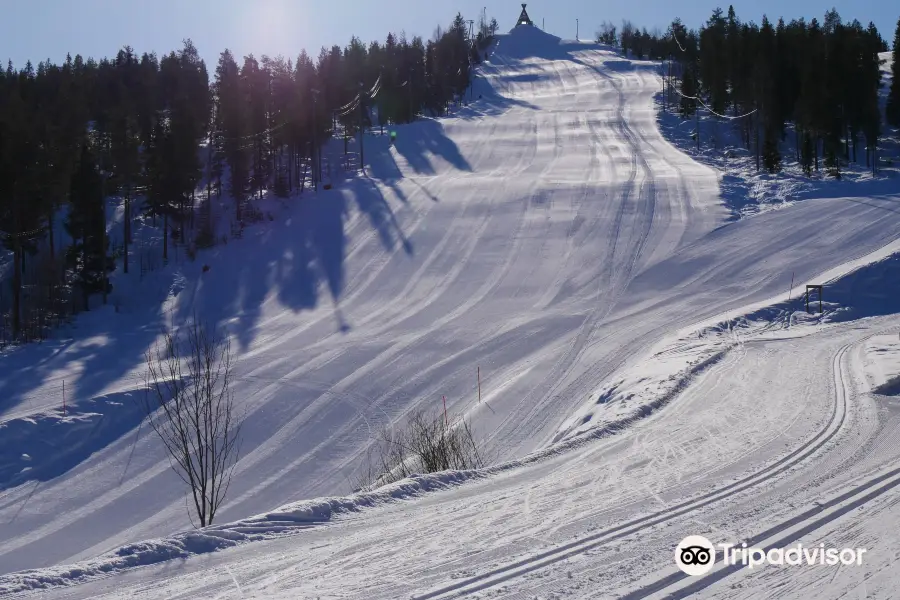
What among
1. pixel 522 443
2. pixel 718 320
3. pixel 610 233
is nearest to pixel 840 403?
pixel 522 443

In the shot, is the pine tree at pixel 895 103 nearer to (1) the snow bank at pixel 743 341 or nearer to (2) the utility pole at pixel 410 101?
(1) the snow bank at pixel 743 341

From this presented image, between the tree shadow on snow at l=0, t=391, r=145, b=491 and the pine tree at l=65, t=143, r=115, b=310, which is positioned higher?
the pine tree at l=65, t=143, r=115, b=310

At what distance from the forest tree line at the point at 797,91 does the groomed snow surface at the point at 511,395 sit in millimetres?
7657

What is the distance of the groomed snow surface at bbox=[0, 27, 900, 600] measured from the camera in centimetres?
692

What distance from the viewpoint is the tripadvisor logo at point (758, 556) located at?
251 inches

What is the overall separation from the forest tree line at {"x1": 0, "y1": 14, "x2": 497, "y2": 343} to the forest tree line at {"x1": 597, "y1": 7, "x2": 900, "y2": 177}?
2849 cm

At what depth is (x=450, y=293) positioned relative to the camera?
29.1m

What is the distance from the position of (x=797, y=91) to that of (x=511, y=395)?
46786 mm

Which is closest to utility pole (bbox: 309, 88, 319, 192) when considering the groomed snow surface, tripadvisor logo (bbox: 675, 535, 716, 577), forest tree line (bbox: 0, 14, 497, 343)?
forest tree line (bbox: 0, 14, 497, 343)

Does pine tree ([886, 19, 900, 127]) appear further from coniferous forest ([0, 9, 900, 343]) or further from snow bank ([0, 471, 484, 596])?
snow bank ([0, 471, 484, 596])

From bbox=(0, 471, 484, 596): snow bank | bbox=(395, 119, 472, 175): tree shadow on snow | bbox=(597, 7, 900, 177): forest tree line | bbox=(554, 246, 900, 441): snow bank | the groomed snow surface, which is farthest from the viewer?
bbox=(395, 119, 472, 175): tree shadow on snow

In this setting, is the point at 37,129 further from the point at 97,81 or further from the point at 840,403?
the point at 840,403

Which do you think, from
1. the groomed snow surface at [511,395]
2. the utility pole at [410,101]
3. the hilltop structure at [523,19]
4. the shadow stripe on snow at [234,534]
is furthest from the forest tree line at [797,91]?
the hilltop structure at [523,19]

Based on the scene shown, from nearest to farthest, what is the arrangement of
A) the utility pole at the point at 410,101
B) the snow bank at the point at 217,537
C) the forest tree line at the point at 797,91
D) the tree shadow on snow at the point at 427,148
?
the snow bank at the point at 217,537, the forest tree line at the point at 797,91, the tree shadow on snow at the point at 427,148, the utility pole at the point at 410,101
